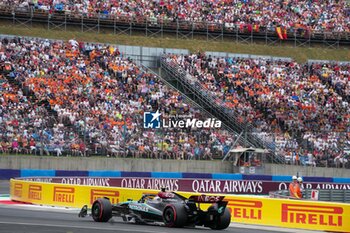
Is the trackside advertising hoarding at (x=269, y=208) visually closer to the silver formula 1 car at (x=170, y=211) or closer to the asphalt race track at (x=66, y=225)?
the asphalt race track at (x=66, y=225)

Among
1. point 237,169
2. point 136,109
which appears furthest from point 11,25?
point 237,169

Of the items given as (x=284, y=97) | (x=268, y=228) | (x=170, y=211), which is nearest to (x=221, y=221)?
(x=170, y=211)

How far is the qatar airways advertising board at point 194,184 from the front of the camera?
35.9 meters

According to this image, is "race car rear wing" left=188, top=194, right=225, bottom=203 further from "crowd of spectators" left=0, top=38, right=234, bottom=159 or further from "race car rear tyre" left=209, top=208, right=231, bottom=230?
"crowd of spectators" left=0, top=38, right=234, bottom=159

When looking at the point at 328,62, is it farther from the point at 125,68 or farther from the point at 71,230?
the point at 71,230

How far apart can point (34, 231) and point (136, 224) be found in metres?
3.95

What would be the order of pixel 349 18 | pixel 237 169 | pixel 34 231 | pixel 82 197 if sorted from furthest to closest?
pixel 349 18, pixel 237 169, pixel 82 197, pixel 34 231

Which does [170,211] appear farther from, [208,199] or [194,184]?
[194,184]


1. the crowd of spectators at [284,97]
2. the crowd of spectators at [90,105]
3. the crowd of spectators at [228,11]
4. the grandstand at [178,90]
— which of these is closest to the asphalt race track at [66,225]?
the crowd of spectators at [90,105]

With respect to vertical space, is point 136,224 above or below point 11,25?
below

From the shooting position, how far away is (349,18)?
63.8 meters

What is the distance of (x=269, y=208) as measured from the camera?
22.6 meters

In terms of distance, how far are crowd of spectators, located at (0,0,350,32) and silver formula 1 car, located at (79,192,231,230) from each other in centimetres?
3383

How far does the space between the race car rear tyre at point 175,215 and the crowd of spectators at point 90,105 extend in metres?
19.9
